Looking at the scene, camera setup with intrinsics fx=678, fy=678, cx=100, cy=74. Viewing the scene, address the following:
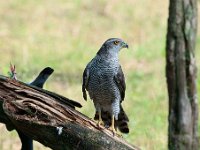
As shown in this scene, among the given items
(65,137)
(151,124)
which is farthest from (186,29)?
(151,124)

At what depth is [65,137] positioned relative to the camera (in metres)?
5.03

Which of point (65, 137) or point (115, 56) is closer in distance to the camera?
point (65, 137)

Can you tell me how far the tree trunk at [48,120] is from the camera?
16.4ft

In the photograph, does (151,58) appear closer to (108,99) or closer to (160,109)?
(160,109)

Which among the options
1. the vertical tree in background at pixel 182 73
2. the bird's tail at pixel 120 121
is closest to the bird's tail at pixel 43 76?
the bird's tail at pixel 120 121

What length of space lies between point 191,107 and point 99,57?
1753mm

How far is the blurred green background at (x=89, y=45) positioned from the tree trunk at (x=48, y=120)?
3.72 m

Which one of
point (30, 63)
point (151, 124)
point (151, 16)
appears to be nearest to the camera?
point (151, 124)

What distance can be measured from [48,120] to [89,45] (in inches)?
406

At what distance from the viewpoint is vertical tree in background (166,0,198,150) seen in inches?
282

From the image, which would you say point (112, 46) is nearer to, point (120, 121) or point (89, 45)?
point (120, 121)

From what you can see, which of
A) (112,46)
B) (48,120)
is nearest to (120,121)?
(112,46)

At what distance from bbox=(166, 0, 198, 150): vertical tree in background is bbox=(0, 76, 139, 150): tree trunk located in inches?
89.8

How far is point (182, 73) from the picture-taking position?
23.9 ft
